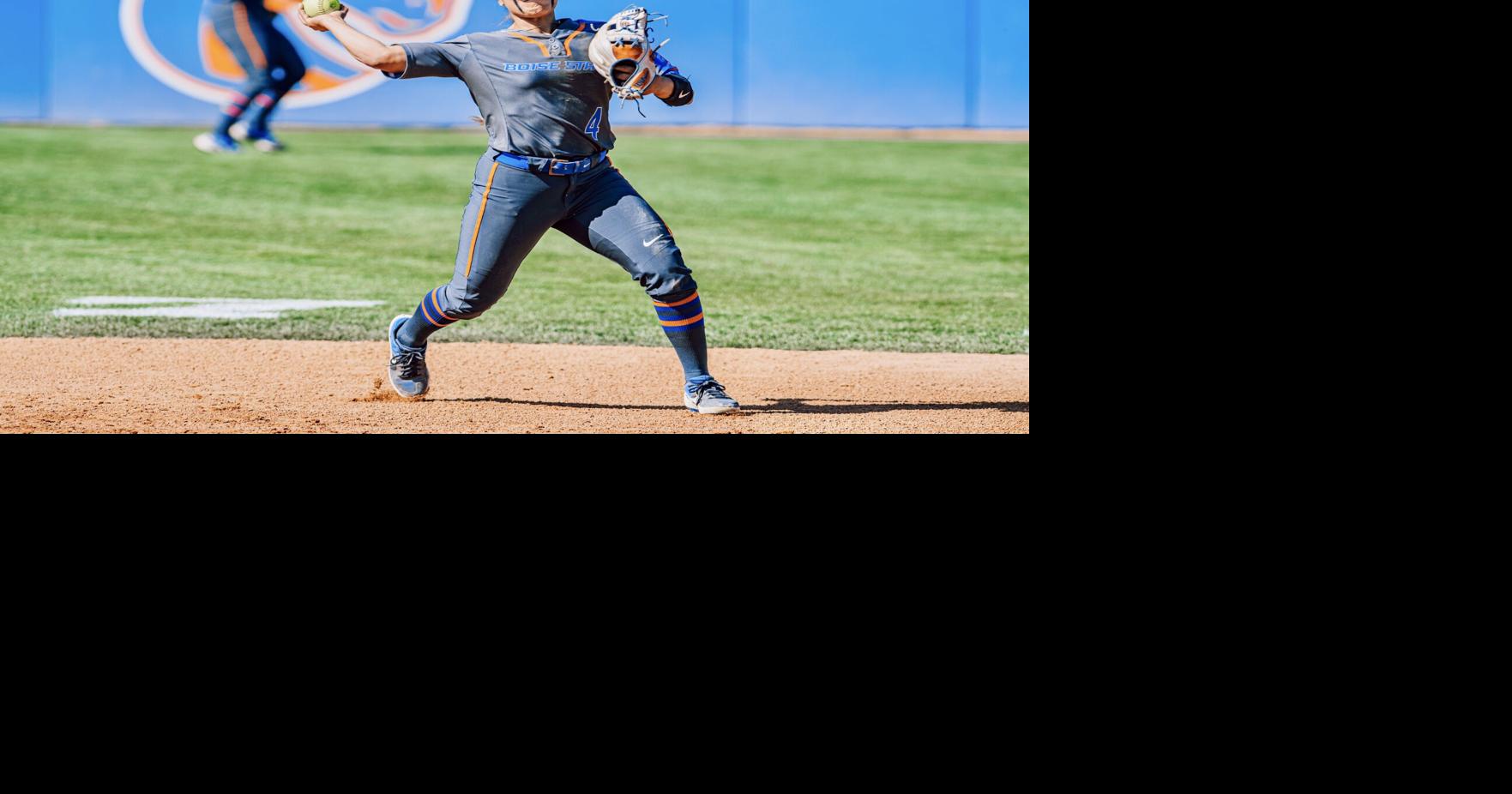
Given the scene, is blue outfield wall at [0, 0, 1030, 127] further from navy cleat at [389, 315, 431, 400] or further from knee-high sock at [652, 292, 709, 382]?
knee-high sock at [652, 292, 709, 382]

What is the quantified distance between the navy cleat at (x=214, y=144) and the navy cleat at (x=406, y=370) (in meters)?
10.5

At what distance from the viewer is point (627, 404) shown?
19.6 ft

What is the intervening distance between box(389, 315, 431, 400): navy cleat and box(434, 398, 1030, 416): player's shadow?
14 centimetres

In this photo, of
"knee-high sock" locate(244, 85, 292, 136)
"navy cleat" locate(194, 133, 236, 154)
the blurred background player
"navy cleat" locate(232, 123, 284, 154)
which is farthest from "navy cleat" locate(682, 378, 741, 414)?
"navy cleat" locate(194, 133, 236, 154)

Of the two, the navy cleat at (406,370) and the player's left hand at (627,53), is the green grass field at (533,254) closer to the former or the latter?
the navy cleat at (406,370)

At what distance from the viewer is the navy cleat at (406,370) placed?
577cm

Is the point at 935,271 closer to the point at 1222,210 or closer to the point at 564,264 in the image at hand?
the point at 564,264

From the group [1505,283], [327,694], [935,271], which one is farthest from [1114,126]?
[935,271]

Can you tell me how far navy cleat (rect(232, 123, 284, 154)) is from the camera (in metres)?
15.1

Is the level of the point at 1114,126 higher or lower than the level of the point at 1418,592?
higher

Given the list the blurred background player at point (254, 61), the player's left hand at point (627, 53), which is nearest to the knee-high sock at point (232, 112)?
the blurred background player at point (254, 61)

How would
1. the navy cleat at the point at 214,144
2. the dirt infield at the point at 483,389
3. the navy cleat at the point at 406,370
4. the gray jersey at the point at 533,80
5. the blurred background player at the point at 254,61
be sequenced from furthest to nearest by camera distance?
the navy cleat at the point at 214,144, the blurred background player at the point at 254,61, the navy cleat at the point at 406,370, the dirt infield at the point at 483,389, the gray jersey at the point at 533,80

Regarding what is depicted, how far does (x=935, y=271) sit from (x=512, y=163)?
6.96 m

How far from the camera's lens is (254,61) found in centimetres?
1294
